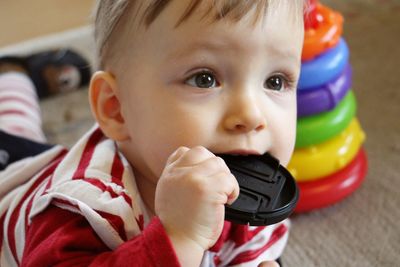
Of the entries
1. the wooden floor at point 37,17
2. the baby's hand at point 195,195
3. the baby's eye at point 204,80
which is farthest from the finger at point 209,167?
the wooden floor at point 37,17

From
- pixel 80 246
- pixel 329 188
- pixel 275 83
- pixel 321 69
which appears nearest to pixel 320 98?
pixel 321 69

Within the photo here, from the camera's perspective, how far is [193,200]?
1.78ft

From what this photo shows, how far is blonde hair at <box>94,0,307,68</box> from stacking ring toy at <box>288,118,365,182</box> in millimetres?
382

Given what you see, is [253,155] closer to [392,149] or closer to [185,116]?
[185,116]

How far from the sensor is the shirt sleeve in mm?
551

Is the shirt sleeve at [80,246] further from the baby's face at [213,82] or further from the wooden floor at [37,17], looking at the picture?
the wooden floor at [37,17]

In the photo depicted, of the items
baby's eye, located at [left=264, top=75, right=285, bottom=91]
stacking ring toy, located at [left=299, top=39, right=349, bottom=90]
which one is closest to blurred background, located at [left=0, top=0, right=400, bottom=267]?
stacking ring toy, located at [left=299, top=39, right=349, bottom=90]

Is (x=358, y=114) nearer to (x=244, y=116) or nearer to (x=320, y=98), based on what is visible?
(x=320, y=98)

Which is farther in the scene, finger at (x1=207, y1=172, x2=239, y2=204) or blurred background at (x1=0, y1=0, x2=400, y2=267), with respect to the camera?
blurred background at (x1=0, y1=0, x2=400, y2=267)

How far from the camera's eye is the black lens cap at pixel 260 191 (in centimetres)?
60

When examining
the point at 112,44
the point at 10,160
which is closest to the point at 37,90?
the point at 10,160

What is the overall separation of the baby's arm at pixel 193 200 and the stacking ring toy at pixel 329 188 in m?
0.47

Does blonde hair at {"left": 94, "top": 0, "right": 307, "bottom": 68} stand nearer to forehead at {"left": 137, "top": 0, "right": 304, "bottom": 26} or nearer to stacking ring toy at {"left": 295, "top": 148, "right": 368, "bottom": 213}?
forehead at {"left": 137, "top": 0, "right": 304, "bottom": 26}

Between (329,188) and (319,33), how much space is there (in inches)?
11.3
